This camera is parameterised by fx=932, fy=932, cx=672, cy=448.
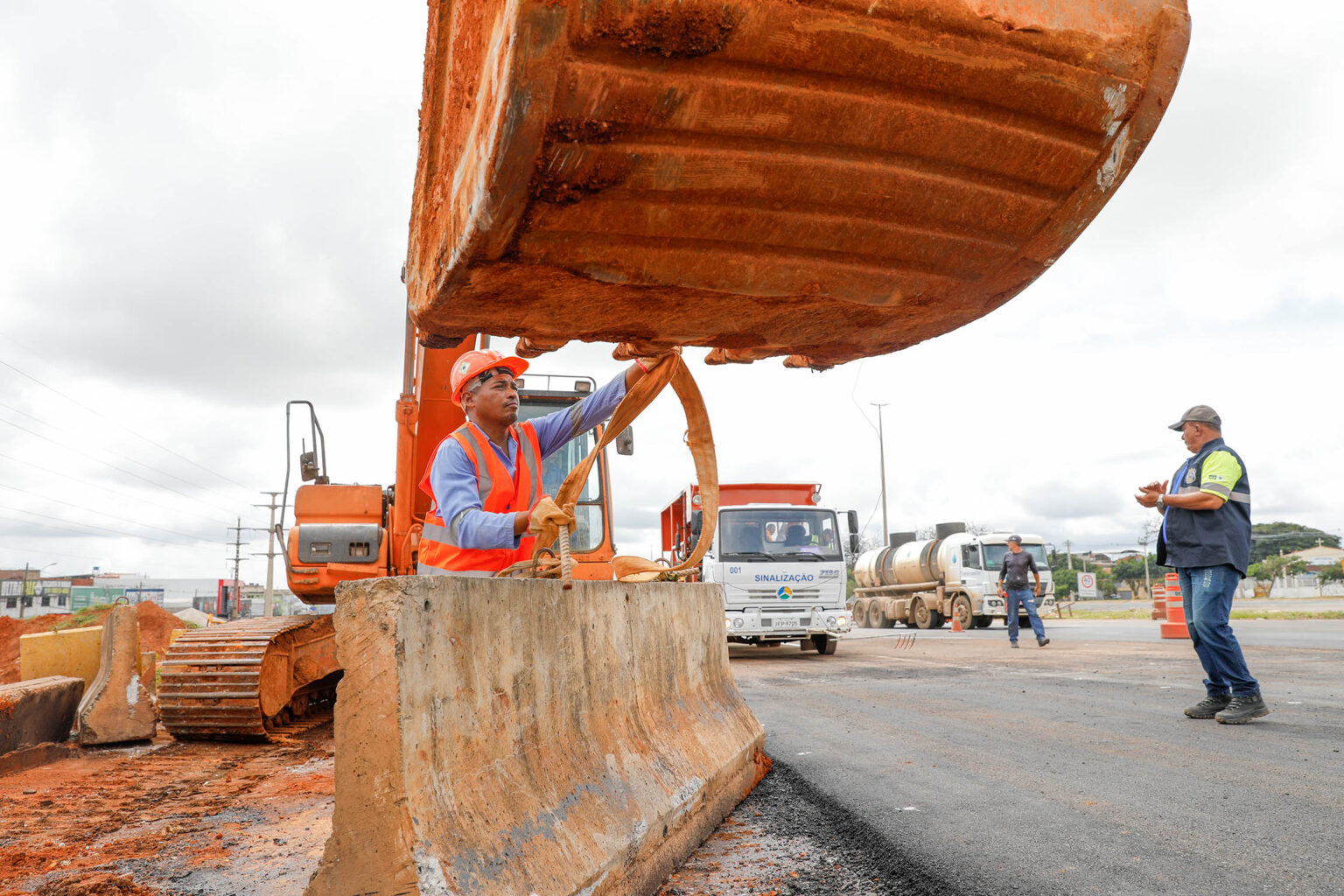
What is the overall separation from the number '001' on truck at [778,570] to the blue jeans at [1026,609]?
2.87 m

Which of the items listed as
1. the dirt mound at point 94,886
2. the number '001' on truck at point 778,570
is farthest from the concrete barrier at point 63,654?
the number '001' on truck at point 778,570

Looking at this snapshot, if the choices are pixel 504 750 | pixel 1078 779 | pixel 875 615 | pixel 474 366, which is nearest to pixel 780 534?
pixel 1078 779

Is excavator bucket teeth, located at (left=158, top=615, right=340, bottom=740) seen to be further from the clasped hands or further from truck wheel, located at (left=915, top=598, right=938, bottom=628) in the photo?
truck wheel, located at (left=915, top=598, right=938, bottom=628)

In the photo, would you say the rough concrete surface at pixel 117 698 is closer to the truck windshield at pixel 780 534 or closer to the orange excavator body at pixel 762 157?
the orange excavator body at pixel 762 157

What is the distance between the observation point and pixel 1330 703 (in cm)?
618

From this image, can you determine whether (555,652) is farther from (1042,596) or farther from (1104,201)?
(1042,596)

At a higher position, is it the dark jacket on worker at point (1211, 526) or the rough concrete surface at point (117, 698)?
the dark jacket on worker at point (1211, 526)

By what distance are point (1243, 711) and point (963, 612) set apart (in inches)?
790

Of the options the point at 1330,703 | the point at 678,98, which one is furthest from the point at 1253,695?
the point at 678,98

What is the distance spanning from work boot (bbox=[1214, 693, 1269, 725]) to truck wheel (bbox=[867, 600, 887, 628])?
83.3ft

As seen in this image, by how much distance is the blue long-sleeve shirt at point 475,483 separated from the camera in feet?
10.6

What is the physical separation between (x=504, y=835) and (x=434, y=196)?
5.02 ft

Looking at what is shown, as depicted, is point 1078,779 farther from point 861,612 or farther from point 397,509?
point 861,612

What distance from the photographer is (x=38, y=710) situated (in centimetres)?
541
